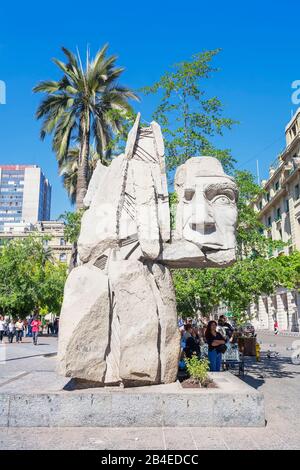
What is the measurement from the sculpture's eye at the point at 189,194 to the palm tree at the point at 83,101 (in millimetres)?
12261

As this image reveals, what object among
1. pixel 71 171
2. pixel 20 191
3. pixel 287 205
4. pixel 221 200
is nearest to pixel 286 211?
pixel 287 205

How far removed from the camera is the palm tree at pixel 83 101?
18438 millimetres

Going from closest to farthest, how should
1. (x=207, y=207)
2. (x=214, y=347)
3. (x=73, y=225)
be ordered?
(x=207, y=207) → (x=214, y=347) → (x=73, y=225)

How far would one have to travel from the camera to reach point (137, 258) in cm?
618

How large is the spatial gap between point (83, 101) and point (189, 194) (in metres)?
13.8

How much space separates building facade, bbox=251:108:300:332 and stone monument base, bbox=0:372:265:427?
1159 inches

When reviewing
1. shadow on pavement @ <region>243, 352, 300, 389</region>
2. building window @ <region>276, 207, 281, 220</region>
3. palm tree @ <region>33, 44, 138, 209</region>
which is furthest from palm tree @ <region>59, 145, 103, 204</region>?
building window @ <region>276, 207, 281, 220</region>

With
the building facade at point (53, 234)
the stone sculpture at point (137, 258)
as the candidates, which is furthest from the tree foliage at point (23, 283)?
the building facade at point (53, 234)

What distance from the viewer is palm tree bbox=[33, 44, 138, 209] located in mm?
18438

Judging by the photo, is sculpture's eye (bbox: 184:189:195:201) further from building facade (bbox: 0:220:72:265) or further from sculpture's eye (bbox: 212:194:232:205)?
building facade (bbox: 0:220:72:265)

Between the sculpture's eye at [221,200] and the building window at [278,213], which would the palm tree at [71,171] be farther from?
the building window at [278,213]

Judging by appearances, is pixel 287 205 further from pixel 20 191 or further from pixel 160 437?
pixel 20 191

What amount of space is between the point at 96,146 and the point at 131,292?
49.4ft
